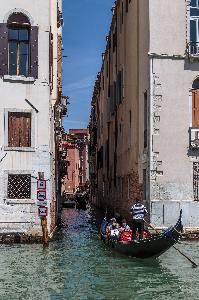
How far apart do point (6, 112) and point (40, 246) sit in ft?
13.9

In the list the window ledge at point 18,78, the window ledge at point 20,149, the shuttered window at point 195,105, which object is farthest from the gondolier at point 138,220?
the window ledge at point 18,78

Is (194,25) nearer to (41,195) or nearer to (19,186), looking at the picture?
(41,195)

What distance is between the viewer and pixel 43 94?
59.1 ft

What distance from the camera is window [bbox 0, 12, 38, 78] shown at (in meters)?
17.8

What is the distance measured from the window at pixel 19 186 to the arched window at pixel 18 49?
10.6 feet

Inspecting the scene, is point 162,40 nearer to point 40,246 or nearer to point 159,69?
point 159,69

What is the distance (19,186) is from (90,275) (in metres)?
5.85

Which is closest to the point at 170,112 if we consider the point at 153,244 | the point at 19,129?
the point at 19,129

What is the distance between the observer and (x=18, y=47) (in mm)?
18219

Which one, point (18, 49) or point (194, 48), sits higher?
point (194, 48)

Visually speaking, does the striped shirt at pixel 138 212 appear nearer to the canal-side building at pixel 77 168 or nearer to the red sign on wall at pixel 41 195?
the red sign on wall at pixel 41 195

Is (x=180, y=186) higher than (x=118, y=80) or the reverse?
the reverse

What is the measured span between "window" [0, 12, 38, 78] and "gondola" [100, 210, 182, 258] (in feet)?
20.6

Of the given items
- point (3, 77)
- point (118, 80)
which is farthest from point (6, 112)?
point (118, 80)
